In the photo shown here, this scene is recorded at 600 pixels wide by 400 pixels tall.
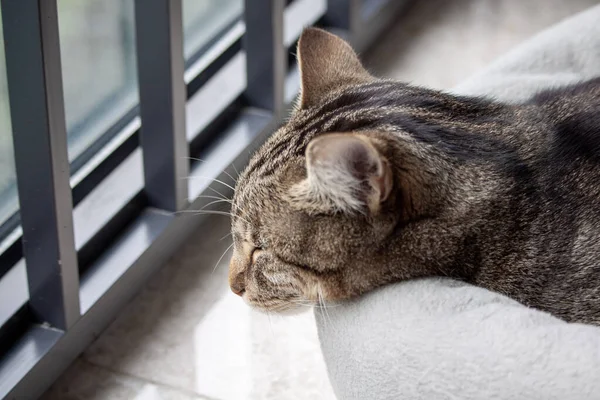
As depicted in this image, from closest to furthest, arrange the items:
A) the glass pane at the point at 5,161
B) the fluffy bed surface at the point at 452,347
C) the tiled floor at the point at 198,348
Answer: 1. the fluffy bed surface at the point at 452,347
2. the glass pane at the point at 5,161
3. the tiled floor at the point at 198,348

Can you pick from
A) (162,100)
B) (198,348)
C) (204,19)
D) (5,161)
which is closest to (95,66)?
(162,100)

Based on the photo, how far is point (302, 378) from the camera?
1.67 m

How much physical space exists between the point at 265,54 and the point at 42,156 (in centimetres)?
82

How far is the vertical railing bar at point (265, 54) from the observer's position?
208cm

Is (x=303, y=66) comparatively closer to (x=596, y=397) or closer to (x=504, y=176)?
(x=504, y=176)

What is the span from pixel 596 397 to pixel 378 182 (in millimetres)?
381

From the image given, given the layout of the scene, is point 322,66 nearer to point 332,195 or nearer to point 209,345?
point 332,195

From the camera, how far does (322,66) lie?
143 centimetres

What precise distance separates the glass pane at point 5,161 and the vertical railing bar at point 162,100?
11.8 inches

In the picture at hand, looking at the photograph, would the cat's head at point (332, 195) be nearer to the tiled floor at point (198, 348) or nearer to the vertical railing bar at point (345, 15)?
the tiled floor at point (198, 348)

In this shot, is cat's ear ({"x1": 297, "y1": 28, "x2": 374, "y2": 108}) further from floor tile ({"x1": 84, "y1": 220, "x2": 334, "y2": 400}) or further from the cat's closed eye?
floor tile ({"x1": 84, "y1": 220, "x2": 334, "y2": 400})

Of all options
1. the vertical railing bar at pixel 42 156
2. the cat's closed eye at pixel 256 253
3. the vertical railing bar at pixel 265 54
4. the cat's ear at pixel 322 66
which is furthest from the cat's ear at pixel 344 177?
the vertical railing bar at pixel 265 54

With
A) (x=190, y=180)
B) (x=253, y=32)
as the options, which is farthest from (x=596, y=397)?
(x=253, y=32)

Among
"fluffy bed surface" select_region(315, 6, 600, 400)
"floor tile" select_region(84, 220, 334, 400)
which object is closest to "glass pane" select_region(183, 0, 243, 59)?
"floor tile" select_region(84, 220, 334, 400)
